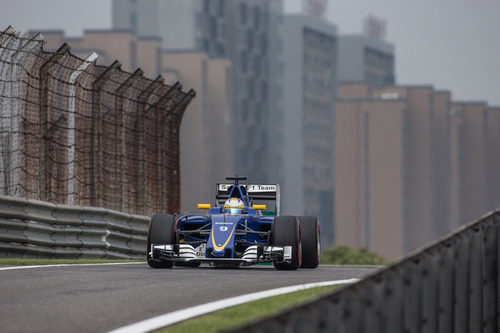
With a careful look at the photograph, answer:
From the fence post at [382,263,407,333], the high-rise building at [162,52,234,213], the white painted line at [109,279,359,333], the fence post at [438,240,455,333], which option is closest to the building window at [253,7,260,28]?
the high-rise building at [162,52,234,213]

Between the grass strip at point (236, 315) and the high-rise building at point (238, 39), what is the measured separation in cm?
11727

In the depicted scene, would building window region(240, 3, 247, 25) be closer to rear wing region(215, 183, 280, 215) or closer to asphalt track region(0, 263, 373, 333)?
rear wing region(215, 183, 280, 215)

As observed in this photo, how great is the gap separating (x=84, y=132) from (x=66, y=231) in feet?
7.00

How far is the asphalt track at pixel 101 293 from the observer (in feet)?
26.8

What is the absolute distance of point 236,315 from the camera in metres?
8.53

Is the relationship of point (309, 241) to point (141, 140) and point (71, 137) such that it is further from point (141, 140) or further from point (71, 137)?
point (141, 140)

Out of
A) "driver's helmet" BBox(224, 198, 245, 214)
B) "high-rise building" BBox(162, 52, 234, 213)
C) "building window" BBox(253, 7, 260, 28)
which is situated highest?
"building window" BBox(253, 7, 260, 28)

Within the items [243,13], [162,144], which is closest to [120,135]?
[162,144]

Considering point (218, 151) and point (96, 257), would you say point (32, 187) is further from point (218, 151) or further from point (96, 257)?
point (218, 151)

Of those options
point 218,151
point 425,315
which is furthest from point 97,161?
point 218,151

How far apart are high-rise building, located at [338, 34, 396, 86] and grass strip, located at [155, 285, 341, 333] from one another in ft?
531

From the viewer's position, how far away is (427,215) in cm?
14488

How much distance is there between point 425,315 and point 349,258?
60577 millimetres

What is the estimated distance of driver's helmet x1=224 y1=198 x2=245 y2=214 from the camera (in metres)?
16.5
